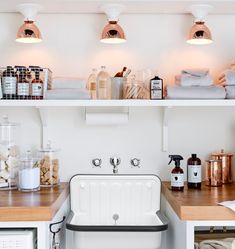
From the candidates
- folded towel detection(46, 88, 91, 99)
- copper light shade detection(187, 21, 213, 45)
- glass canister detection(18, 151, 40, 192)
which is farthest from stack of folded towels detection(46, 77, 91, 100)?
copper light shade detection(187, 21, 213, 45)

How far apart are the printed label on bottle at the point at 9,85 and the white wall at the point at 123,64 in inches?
11.5

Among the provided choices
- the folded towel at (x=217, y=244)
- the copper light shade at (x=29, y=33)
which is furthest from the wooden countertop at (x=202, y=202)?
the copper light shade at (x=29, y=33)

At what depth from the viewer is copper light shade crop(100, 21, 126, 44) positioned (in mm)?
2502

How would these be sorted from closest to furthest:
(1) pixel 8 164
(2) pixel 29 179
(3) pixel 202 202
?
(3) pixel 202 202, (2) pixel 29 179, (1) pixel 8 164

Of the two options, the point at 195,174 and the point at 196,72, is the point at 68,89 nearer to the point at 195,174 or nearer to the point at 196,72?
the point at 196,72

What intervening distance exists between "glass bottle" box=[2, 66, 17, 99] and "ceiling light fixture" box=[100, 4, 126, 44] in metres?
0.54

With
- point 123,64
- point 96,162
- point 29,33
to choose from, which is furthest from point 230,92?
point 29,33

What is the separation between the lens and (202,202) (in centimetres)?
208

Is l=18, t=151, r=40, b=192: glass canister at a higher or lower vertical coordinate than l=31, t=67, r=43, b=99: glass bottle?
lower

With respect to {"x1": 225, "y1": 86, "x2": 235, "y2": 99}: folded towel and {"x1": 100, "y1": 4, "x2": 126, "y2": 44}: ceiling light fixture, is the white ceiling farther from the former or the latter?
{"x1": 225, "y1": 86, "x2": 235, "y2": 99}: folded towel

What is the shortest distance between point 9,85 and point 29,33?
12.4 inches

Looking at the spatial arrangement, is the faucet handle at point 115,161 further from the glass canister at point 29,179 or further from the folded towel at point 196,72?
the folded towel at point 196,72

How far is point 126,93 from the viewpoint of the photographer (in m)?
2.49

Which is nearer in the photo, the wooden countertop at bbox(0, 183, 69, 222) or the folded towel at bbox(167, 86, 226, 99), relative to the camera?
the wooden countertop at bbox(0, 183, 69, 222)
